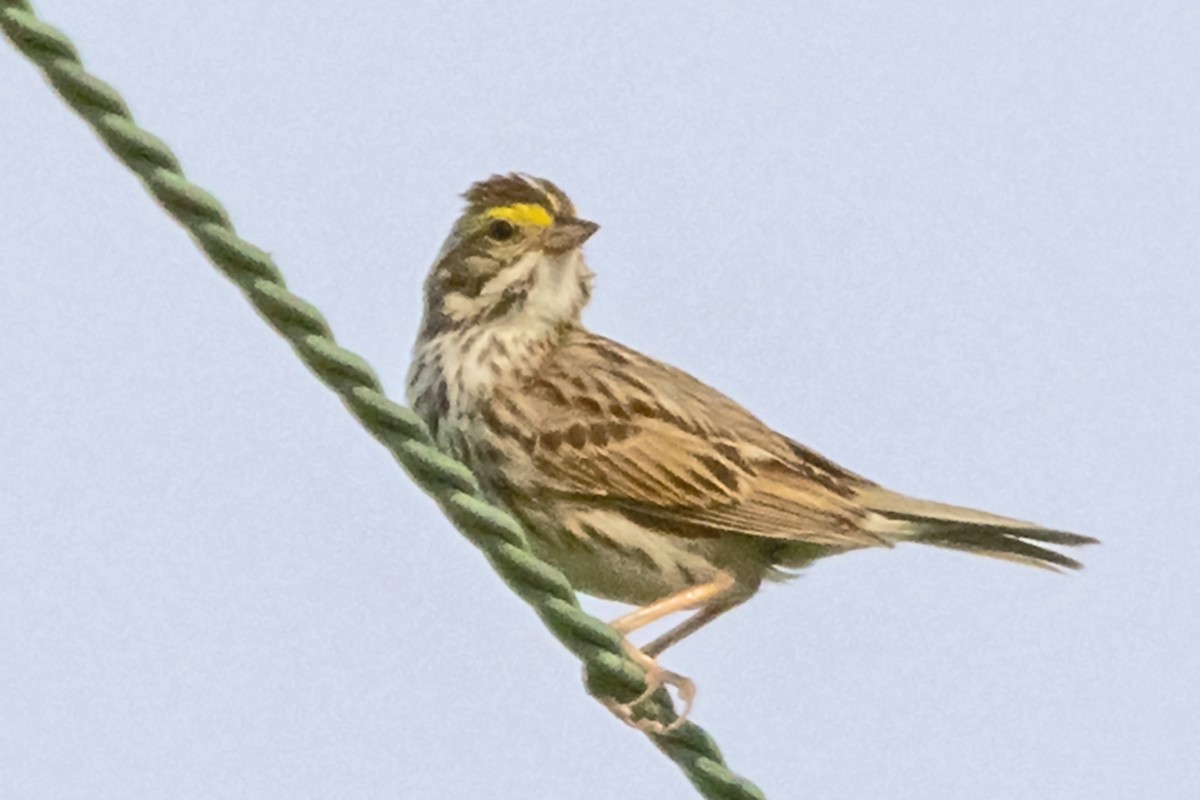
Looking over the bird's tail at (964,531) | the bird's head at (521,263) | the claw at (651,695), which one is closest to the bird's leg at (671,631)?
the claw at (651,695)

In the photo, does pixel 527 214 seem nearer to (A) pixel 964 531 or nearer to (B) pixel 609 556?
(B) pixel 609 556

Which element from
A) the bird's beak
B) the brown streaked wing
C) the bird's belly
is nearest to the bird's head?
the bird's beak

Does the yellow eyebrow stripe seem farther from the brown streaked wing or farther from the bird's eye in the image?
the brown streaked wing

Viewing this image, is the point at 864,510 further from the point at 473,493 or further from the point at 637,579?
the point at 473,493

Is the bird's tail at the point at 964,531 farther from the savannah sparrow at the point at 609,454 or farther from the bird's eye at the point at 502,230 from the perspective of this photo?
the bird's eye at the point at 502,230

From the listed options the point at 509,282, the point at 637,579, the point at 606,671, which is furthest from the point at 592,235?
the point at 606,671

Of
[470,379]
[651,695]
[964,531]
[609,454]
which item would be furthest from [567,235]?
[651,695]
